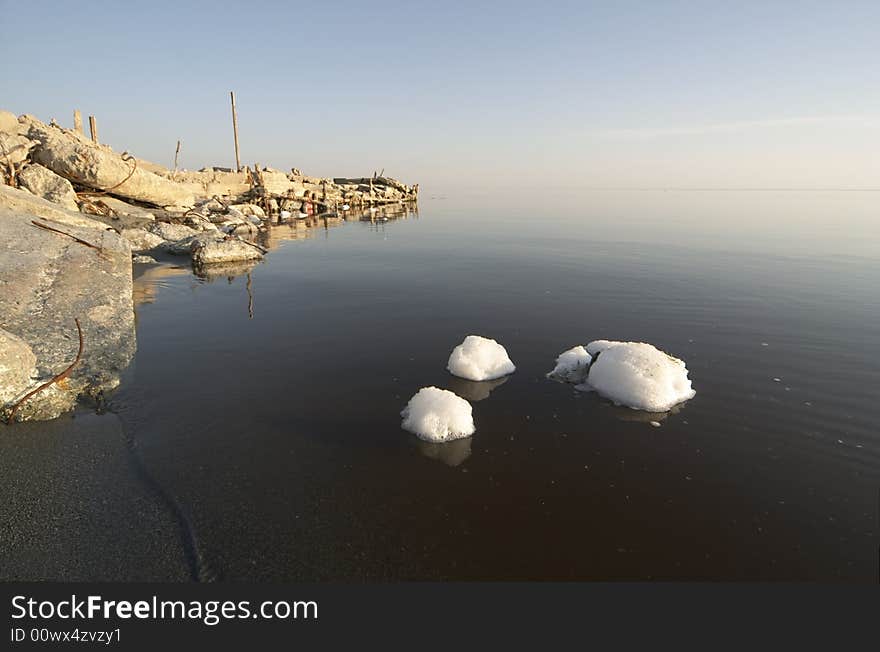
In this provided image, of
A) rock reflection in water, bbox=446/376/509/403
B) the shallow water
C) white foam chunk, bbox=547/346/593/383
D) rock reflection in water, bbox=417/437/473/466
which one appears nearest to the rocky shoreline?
the shallow water

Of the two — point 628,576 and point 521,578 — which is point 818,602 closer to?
point 628,576

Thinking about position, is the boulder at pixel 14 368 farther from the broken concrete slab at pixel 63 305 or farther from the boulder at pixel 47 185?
the boulder at pixel 47 185

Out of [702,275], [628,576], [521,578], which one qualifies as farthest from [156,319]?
[702,275]

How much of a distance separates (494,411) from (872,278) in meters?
16.6

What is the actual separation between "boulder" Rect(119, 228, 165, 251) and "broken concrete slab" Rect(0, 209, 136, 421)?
7697mm

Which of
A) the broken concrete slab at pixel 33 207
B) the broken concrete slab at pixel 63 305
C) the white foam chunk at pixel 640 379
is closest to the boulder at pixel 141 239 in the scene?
the broken concrete slab at pixel 33 207

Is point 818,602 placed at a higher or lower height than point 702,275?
lower

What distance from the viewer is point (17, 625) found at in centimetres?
290

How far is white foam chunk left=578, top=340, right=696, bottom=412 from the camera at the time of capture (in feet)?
19.7

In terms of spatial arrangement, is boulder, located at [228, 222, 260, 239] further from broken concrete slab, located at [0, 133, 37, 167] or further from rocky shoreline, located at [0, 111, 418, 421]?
broken concrete slab, located at [0, 133, 37, 167]

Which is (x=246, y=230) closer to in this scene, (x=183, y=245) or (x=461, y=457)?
(x=183, y=245)

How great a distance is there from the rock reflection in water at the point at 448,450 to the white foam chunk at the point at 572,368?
7.70 feet

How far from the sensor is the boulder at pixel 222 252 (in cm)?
1528

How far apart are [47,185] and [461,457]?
19.6m
